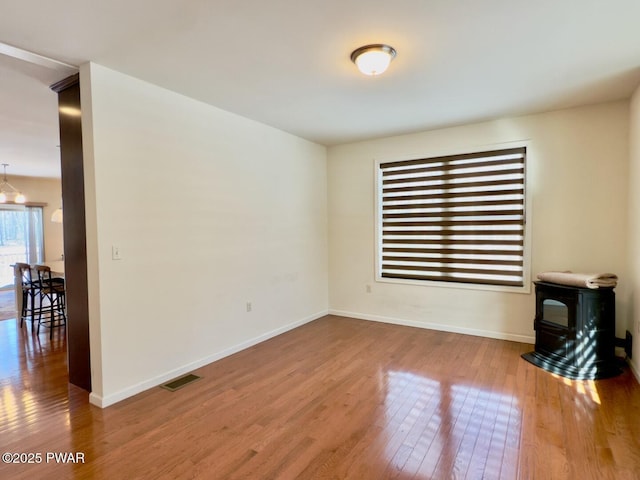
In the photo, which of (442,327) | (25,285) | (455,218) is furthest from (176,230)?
(25,285)

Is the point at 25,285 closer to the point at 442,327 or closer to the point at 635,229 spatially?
the point at 442,327

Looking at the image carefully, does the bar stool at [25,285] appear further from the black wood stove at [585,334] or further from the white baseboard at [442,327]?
the black wood stove at [585,334]

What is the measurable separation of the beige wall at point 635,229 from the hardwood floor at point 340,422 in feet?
1.29

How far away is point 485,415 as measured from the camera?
2.54 m

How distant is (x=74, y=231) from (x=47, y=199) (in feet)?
22.8

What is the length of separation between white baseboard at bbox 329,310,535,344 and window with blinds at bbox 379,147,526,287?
1.97 feet

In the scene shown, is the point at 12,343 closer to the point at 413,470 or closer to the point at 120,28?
the point at 120,28

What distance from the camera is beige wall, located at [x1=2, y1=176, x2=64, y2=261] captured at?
A: 26.0 ft

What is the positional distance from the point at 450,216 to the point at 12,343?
5.68 m

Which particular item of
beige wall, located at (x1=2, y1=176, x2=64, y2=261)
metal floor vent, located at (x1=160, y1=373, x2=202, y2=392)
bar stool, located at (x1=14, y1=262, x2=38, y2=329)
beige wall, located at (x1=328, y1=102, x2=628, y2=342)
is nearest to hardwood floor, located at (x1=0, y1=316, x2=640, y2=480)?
metal floor vent, located at (x1=160, y1=373, x2=202, y2=392)

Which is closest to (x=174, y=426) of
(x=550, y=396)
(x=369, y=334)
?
(x=369, y=334)

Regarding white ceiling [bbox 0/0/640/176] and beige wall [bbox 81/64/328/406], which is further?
beige wall [bbox 81/64/328/406]

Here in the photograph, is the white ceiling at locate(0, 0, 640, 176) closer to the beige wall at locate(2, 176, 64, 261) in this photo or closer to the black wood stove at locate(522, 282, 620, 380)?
the black wood stove at locate(522, 282, 620, 380)

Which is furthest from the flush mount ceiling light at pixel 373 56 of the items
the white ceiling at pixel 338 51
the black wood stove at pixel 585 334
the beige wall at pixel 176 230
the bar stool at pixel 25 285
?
the bar stool at pixel 25 285
